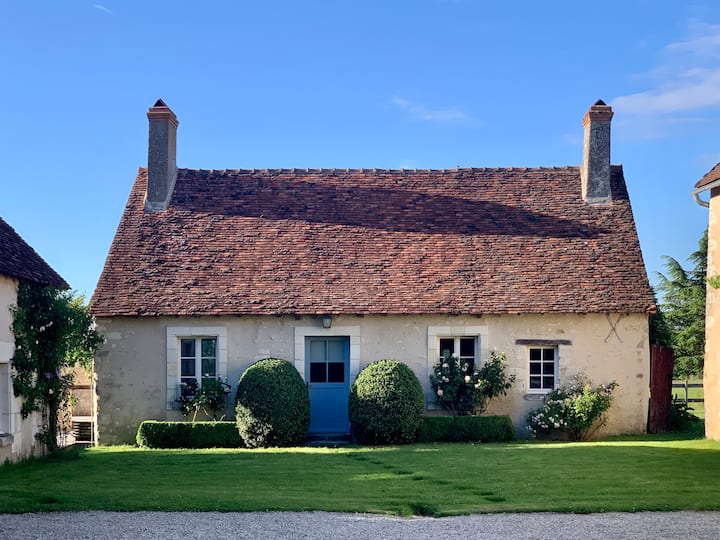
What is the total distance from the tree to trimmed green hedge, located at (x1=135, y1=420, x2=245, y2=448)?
68.9 ft

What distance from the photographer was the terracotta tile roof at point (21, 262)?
42.7 feet

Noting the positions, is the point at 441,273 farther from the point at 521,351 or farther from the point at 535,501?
the point at 535,501

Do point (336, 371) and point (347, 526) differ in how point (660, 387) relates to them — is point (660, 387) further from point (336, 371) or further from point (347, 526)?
point (347, 526)

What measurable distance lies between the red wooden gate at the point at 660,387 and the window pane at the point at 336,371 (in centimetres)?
636

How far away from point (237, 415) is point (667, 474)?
7.83 meters

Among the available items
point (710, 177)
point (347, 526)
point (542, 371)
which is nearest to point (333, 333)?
point (542, 371)

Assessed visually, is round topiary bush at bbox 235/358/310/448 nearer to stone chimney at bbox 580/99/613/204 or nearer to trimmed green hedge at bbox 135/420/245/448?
trimmed green hedge at bbox 135/420/245/448

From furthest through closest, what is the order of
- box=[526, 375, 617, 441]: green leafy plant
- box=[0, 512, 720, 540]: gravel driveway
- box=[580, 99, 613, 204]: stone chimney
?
box=[580, 99, 613, 204]: stone chimney, box=[526, 375, 617, 441]: green leafy plant, box=[0, 512, 720, 540]: gravel driveway

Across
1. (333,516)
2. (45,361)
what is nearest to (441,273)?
(45,361)

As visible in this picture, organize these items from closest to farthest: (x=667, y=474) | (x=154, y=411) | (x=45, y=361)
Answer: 1. (x=667, y=474)
2. (x=45, y=361)
3. (x=154, y=411)

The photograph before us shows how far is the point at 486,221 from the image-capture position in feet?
61.1

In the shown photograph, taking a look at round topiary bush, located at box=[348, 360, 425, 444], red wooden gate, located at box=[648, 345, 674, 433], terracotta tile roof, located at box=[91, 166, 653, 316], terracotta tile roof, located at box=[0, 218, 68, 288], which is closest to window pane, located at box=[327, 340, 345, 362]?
terracotta tile roof, located at box=[91, 166, 653, 316]

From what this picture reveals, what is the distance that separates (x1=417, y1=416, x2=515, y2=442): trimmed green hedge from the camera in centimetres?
1593

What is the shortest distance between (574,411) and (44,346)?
32.6ft
